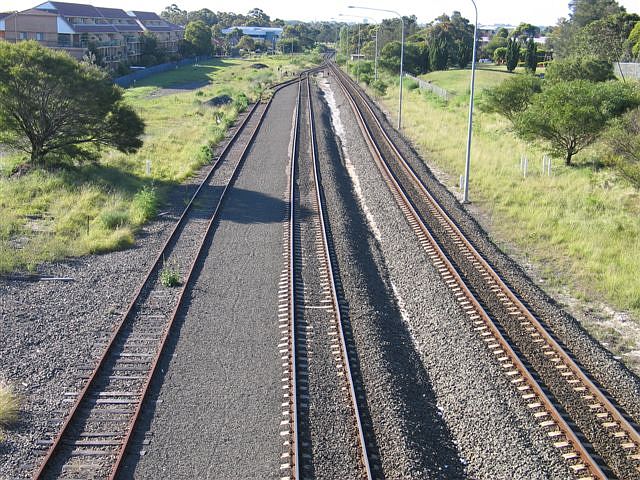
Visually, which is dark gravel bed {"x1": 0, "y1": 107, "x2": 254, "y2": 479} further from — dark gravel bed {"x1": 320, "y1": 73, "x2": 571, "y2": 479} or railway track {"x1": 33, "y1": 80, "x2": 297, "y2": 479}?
dark gravel bed {"x1": 320, "y1": 73, "x2": 571, "y2": 479}

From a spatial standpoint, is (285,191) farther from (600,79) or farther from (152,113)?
(600,79)

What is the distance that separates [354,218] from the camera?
869 inches

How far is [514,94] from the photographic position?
133ft

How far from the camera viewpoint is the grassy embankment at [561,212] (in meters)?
16.6

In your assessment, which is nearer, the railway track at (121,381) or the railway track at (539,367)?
the railway track at (121,381)

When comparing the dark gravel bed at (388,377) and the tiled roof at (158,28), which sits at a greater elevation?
the tiled roof at (158,28)

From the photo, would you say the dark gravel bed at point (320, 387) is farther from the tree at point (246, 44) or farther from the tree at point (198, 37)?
the tree at point (246, 44)

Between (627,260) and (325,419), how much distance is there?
431 inches

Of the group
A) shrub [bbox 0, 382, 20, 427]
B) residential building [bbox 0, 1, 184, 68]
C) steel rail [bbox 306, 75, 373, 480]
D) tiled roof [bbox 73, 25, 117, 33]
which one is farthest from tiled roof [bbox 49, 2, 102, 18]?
shrub [bbox 0, 382, 20, 427]

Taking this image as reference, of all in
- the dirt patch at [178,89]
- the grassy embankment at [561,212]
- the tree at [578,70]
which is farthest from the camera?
the dirt patch at [178,89]

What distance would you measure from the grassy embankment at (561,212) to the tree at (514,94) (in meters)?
1.81

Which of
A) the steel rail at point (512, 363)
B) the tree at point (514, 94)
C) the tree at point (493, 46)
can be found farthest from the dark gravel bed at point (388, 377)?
the tree at point (493, 46)

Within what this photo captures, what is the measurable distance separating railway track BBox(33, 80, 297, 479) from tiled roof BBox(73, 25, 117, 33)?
76988mm

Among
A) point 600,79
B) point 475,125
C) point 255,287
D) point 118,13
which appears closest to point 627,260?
point 255,287
